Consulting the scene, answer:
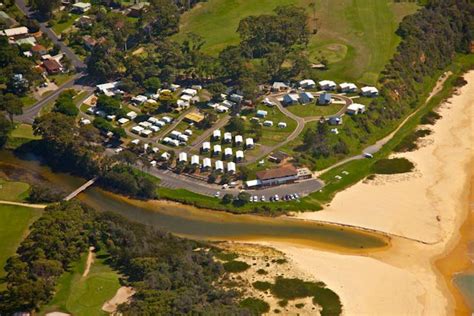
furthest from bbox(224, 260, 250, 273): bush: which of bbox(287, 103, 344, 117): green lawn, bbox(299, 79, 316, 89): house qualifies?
bbox(299, 79, 316, 89): house

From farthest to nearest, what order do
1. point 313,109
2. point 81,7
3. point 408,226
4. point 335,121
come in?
point 81,7 → point 313,109 → point 335,121 → point 408,226

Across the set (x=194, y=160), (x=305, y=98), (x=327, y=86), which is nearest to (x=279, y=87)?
(x=305, y=98)

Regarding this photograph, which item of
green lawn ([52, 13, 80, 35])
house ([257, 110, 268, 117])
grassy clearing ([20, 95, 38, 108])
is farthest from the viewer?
green lawn ([52, 13, 80, 35])

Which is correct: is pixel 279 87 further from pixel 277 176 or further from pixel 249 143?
pixel 277 176

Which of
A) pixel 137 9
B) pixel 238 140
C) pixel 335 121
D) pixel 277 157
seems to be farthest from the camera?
pixel 137 9

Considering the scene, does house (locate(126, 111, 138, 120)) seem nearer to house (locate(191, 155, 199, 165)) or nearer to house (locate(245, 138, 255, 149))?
house (locate(191, 155, 199, 165))

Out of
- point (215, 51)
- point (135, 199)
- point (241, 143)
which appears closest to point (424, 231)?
point (241, 143)

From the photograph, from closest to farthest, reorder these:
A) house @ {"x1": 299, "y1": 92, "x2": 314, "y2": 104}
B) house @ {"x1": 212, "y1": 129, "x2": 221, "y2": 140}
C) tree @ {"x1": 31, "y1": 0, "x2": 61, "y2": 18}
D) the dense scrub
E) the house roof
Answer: the dense scrub
the house roof
house @ {"x1": 212, "y1": 129, "x2": 221, "y2": 140}
house @ {"x1": 299, "y1": 92, "x2": 314, "y2": 104}
tree @ {"x1": 31, "y1": 0, "x2": 61, "y2": 18}
